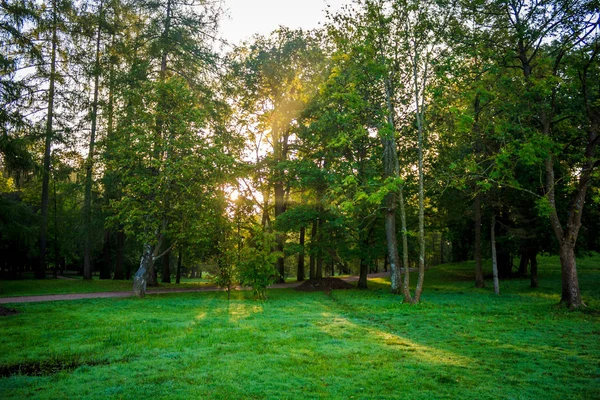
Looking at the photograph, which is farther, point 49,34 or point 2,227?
point 49,34

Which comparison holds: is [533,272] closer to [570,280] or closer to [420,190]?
[570,280]

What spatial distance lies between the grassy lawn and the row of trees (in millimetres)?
5225

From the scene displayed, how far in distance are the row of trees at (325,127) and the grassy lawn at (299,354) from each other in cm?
522

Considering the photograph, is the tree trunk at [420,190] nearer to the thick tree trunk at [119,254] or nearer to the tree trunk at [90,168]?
the tree trunk at [90,168]

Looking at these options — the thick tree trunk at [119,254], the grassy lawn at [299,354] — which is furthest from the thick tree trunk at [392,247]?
the thick tree trunk at [119,254]

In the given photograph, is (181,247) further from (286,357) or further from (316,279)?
(286,357)

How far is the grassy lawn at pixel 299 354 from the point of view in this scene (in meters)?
5.80

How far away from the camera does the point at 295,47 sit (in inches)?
1190

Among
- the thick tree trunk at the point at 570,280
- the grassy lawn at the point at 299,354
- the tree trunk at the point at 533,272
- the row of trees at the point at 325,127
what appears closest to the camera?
the grassy lawn at the point at 299,354

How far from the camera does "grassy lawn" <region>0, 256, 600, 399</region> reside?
19.0ft

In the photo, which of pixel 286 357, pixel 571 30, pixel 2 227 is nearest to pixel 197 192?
pixel 2 227

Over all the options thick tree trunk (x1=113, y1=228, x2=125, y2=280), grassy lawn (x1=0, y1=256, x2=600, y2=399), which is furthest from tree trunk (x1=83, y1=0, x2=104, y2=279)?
grassy lawn (x1=0, y1=256, x2=600, y2=399)

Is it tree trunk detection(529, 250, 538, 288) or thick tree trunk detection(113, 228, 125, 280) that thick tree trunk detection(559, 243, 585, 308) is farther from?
thick tree trunk detection(113, 228, 125, 280)

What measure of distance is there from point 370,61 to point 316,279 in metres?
15.5
